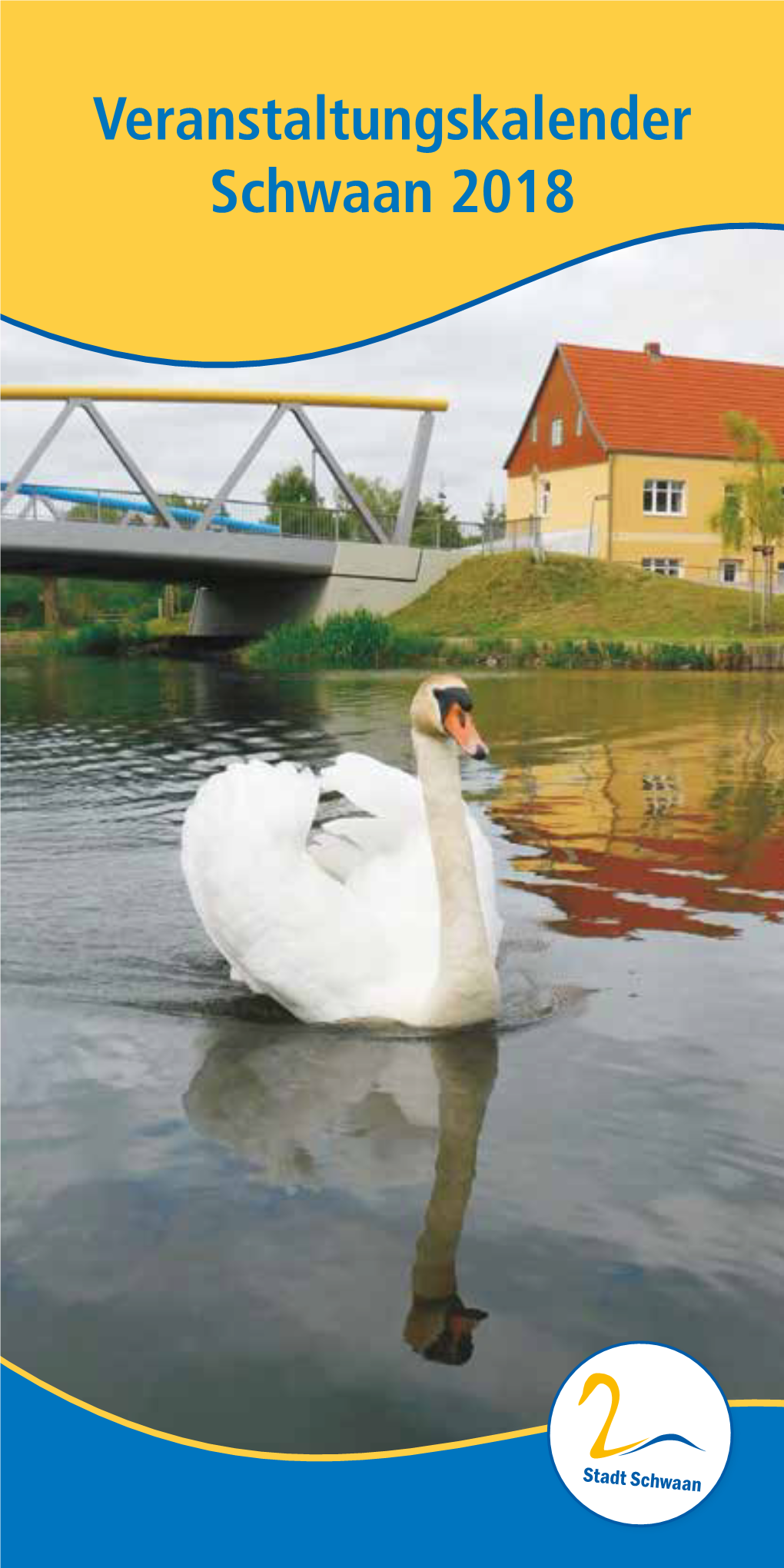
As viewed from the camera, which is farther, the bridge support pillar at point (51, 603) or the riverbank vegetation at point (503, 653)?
the bridge support pillar at point (51, 603)

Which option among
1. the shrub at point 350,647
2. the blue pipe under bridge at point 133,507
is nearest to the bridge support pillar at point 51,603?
the blue pipe under bridge at point 133,507

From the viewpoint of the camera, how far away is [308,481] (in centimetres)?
6056

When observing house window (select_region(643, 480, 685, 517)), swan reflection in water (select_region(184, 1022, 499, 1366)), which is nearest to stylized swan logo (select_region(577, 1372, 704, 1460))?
swan reflection in water (select_region(184, 1022, 499, 1366))

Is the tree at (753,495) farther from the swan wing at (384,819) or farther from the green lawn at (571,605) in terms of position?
the swan wing at (384,819)

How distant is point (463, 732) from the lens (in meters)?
5.48

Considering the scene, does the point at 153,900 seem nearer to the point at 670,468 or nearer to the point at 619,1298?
the point at 619,1298

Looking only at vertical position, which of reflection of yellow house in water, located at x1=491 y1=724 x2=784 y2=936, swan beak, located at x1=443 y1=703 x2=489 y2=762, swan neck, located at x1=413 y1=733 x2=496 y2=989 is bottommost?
reflection of yellow house in water, located at x1=491 y1=724 x2=784 y2=936

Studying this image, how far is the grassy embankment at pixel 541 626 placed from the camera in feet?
99.9

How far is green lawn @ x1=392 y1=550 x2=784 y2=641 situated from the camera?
35594 millimetres

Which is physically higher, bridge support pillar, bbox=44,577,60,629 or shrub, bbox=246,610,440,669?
bridge support pillar, bbox=44,577,60,629

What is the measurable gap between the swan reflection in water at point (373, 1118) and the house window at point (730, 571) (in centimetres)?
5030

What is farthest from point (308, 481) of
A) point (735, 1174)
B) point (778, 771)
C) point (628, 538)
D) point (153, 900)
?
point (735, 1174)

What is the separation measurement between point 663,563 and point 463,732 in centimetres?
4884

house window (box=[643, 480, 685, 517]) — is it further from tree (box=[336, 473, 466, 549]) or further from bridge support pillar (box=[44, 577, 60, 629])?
bridge support pillar (box=[44, 577, 60, 629])
